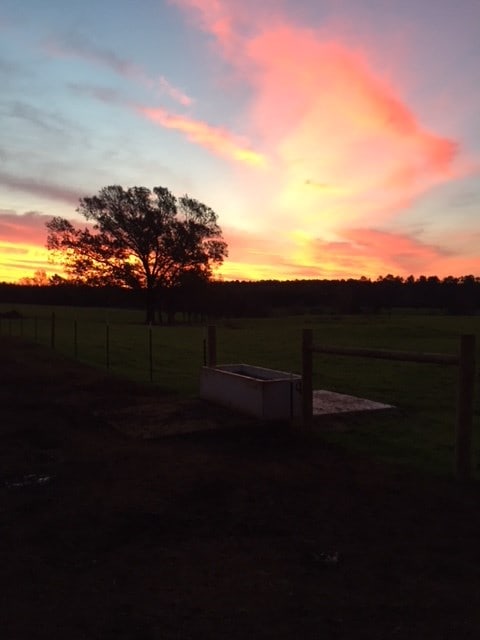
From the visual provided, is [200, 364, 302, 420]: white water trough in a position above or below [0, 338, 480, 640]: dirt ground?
above

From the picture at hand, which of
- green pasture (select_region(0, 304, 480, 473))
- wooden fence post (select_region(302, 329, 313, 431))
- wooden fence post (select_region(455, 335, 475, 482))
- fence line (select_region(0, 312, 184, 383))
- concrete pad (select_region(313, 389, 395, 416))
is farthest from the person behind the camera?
fence line (select_region(0, 312, 184, 383))

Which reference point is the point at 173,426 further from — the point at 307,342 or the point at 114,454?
the point at 307,342

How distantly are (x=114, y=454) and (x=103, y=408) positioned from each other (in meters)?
3.28

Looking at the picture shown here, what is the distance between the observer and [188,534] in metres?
4.79

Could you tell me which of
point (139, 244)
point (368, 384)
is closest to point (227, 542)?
point (368, 384)

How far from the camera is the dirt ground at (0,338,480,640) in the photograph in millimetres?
3516

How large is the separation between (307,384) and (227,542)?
415 cm

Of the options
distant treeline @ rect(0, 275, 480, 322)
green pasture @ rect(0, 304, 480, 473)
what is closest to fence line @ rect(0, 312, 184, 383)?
green pasture @ rect(0, 304, 480, 473)

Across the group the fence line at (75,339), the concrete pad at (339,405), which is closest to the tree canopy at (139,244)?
the fence line at (75,339)

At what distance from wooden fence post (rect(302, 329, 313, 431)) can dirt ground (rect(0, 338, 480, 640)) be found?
1.66 ft

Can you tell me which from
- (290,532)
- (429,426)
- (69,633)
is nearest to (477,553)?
(290,532)

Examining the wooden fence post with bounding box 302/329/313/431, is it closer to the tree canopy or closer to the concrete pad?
the concrete pad

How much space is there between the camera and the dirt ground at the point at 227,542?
352 cm

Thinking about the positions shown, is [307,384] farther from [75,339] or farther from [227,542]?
[75,339]
